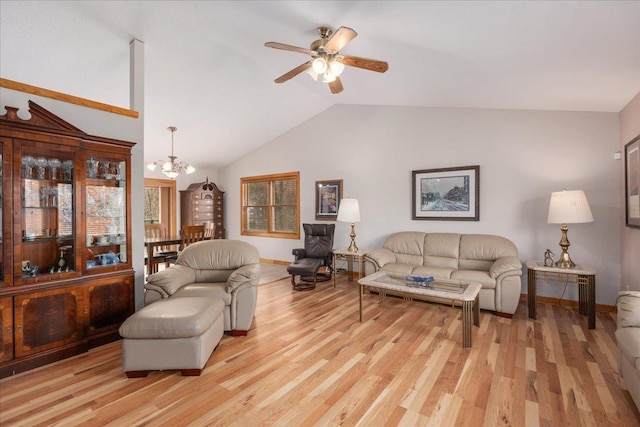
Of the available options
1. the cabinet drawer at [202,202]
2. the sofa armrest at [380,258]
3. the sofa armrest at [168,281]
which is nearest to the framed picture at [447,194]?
the sofa armrest at [380,258]

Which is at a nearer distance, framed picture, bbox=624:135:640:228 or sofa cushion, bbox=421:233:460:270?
framed picture, bbox=624:135:640:228

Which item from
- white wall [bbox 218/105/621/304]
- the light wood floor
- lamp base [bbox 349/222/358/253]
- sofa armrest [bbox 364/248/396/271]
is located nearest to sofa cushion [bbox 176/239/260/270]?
the light wood floor

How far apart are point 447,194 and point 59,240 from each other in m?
4.87

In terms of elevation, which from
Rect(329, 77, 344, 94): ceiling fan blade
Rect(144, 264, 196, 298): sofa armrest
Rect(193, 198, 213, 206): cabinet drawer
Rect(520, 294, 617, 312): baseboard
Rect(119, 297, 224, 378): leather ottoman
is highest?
Rect(329, 77, 344, 94): ceiling fan blade

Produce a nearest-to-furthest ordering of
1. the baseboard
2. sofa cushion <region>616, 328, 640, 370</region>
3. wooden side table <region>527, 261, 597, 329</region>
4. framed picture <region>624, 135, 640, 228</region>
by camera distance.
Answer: sofa cushion <region>616, 328, 640, 370</region>, framed picture <region>624, 135, 640, 228</region>, wooden side table <region>527, 261, 597, 329</region>, the baseboard

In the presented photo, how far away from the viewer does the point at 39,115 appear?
2418 millimetres

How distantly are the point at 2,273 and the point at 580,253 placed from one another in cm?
603

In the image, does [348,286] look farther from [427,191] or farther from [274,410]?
[274,410]

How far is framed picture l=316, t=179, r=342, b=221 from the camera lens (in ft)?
19.3

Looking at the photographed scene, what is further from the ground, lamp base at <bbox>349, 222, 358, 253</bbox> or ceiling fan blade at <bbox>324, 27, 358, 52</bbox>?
ceiling fan blade at <bbox>324, 27, 358, 52</bbox>

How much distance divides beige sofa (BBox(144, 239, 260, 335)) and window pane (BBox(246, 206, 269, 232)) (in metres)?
3.65

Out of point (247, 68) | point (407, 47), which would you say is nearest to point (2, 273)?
point (247, 68)

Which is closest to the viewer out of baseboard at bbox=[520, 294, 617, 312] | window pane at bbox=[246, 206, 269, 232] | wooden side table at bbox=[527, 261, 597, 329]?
wooden side table at bbox=[527, 261, 597, 329]

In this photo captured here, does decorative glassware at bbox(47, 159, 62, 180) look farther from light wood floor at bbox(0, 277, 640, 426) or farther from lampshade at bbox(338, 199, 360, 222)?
lampshade at bbox(338, 199, 360, 222)
